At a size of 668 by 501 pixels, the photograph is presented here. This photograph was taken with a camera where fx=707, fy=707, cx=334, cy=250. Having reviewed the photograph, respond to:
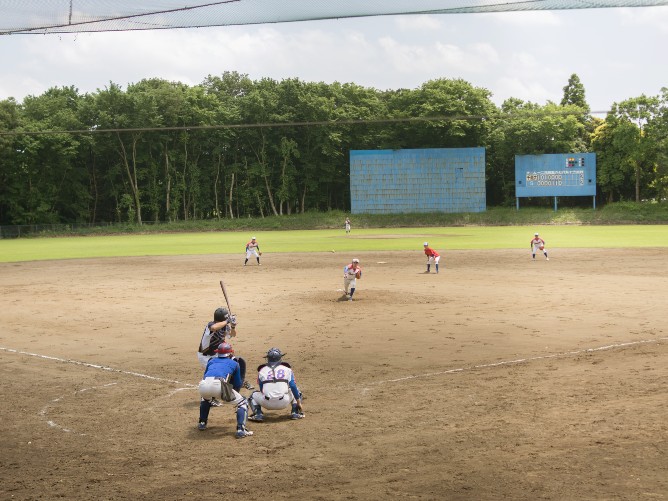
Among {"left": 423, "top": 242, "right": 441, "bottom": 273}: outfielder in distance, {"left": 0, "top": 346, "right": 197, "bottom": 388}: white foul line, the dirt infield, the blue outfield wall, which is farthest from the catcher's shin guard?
the blue outfield wall

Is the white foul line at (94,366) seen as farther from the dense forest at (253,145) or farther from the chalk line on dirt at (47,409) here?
the dense forest at (253,145)

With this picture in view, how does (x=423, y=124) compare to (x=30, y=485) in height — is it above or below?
above

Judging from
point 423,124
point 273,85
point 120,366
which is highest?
point 273,85

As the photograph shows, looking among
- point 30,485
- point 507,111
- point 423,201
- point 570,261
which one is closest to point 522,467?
point 30,485

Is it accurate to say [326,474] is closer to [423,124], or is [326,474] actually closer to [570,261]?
[570,261]

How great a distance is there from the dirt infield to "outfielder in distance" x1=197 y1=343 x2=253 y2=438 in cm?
30

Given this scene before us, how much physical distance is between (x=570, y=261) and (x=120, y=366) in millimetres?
30685

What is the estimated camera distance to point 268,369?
36.4ft

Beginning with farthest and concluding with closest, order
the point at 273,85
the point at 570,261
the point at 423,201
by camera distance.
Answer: the point at 273,85 < the point at 423,201 < the point at 570,261

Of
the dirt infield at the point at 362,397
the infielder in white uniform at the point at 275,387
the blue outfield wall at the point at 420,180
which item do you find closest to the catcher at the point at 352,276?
the dirt infield at the point at 362,397

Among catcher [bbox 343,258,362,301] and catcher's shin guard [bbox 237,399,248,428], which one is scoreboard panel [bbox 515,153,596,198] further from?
catcher's shin guard [bbox 237,399,248,428]

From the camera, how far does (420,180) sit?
95.1 meters

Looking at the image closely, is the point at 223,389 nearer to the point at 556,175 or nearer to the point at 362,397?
the point at 362,397

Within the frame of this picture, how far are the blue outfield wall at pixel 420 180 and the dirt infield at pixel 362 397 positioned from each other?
221ft
